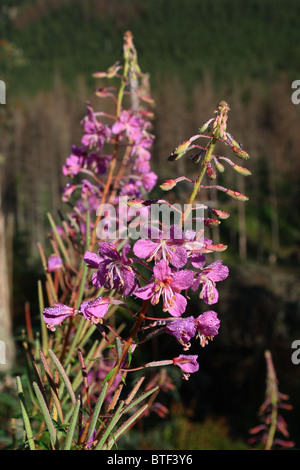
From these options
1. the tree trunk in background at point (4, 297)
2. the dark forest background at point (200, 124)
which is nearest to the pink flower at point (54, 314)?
the dark forest background at point (200, 124)

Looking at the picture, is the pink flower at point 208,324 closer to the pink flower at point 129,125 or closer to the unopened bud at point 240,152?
the unopened bud at point 240,152

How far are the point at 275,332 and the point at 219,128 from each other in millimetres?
9091

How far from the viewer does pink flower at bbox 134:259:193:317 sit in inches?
30.5

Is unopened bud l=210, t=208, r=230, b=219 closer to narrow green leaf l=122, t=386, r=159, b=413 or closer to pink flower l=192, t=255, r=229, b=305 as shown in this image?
pink flower l=192, t=255, r=229, b=305

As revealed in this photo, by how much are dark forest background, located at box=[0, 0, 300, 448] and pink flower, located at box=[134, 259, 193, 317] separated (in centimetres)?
52

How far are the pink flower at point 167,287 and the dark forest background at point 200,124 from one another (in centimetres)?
52

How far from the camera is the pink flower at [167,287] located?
776 mm

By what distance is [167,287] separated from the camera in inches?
31.0

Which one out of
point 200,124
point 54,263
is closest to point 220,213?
point 54,263

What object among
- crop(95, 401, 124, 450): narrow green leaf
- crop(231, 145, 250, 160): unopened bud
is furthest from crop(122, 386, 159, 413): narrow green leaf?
crop(231, 145, 250, 160): unopened bud

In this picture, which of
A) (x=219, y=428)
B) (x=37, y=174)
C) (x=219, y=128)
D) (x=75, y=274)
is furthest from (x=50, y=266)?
(x=37, y=174)

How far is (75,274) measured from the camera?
1.38 metres
